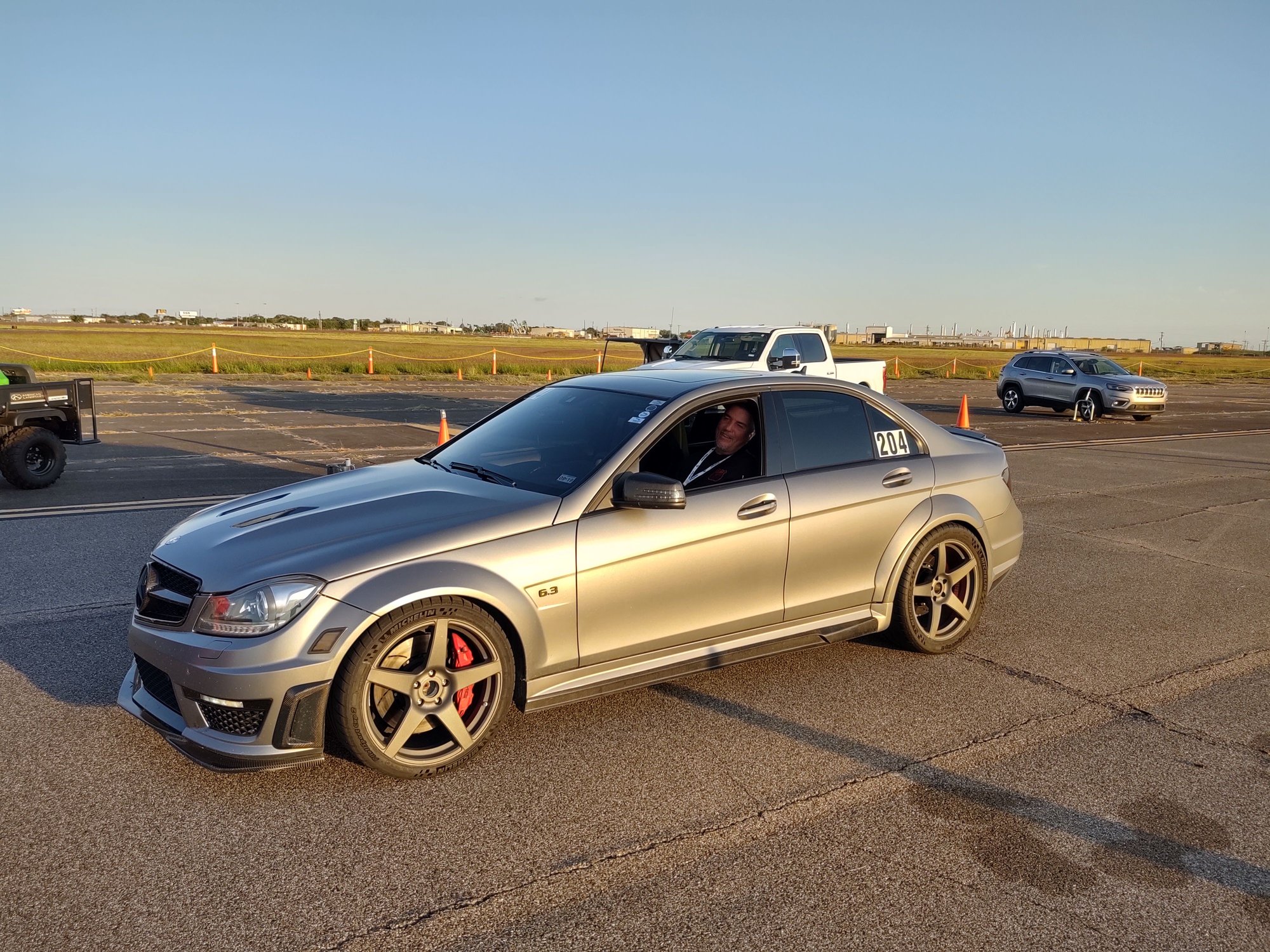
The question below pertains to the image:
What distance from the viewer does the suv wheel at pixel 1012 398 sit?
90.1 feet

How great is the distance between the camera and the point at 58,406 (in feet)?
37.8

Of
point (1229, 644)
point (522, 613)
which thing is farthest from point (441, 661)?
point (1229, 644)

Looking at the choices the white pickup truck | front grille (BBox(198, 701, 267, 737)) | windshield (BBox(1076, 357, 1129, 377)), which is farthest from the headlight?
windshield (BBox(1076, 357, 1129, 377))

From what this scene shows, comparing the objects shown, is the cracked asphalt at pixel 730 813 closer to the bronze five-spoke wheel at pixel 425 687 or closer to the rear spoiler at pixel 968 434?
the bronze five-spoke wheel at pixel 425 687

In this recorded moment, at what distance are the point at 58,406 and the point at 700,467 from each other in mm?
9413

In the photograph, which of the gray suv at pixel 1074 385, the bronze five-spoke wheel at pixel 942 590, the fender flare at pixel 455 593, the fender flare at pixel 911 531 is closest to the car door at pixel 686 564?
the fender flare at pixel 455 593

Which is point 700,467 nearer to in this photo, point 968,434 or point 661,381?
point 661,381

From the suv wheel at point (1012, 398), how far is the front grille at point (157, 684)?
2635 centimetres

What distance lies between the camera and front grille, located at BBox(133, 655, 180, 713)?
4.03m

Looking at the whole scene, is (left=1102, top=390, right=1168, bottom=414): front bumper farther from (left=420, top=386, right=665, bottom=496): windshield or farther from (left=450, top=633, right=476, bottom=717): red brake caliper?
(left=450, top=633, right=476, bottom=717): red brake caliper

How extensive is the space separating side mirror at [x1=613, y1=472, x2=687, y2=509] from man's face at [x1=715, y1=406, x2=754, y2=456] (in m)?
0.80

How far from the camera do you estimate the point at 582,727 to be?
15.2 ft

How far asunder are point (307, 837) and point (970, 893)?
7.40ft

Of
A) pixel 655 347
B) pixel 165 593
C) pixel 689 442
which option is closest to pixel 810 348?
pixel 655 347
